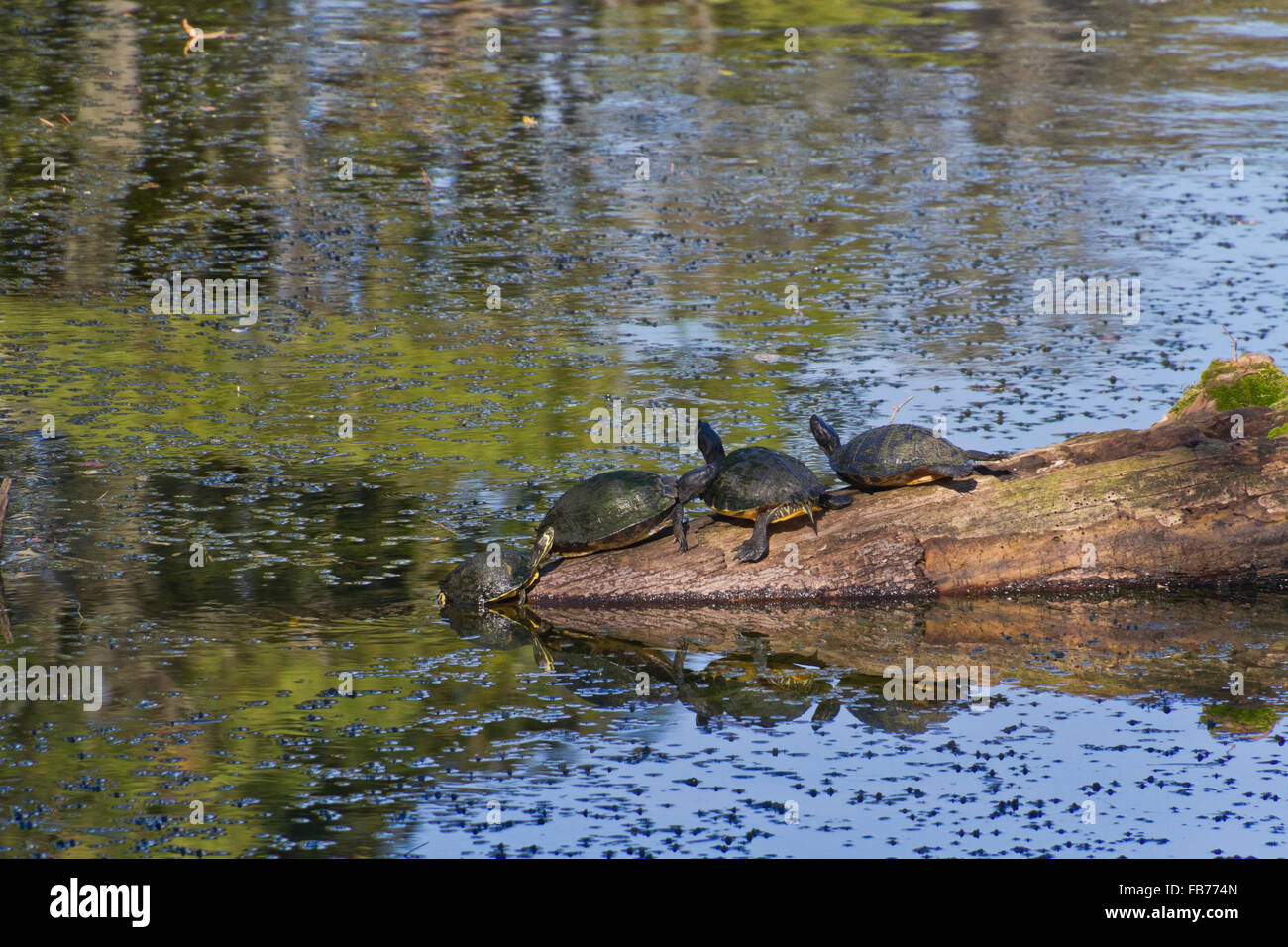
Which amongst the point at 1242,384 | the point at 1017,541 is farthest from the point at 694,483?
the point at 1242,384

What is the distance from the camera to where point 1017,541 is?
26.8 feet

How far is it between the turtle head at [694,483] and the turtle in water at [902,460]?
68 centimetres

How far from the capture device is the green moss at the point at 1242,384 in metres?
8.85

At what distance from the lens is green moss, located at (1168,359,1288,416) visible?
885 centimetres

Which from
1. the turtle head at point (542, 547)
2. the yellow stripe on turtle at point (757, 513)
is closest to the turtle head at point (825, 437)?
the yellow stripe on turtle at point (757, 513)

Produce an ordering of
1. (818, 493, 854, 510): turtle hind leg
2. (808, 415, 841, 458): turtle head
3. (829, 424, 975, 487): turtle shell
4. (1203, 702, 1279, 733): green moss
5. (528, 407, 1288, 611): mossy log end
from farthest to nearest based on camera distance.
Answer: (808, 415, 841, 458): turtle head
(818, 493, 854, 510): turtle hind leg
(528, 407, 1288, 611): mossy log end
(829, 424, 975, 487): turtle shell
(1203, 702, 1279, 733): green moss

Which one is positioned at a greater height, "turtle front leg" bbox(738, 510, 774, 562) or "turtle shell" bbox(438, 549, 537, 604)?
"turtle front leg" bbox(738, 510, 774, 562)

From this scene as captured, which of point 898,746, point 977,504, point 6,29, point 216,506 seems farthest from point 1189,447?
point 6,29

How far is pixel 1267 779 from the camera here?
6.13 meters

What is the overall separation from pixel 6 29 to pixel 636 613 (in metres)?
21.5

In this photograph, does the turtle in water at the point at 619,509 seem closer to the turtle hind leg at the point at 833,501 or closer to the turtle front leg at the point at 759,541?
the turtle front leg at the point at 759,541

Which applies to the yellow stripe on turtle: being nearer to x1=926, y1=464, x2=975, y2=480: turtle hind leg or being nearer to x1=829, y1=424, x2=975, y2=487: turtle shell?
x1=829, y1=424, x2=975, y2=487: turtle shell

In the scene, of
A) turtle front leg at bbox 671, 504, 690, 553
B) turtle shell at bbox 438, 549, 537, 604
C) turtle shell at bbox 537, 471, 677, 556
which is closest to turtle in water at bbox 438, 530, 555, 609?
turtle shell at bbox 438, 549, 537, 604

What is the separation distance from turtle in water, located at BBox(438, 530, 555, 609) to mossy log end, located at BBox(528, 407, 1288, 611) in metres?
0.18
